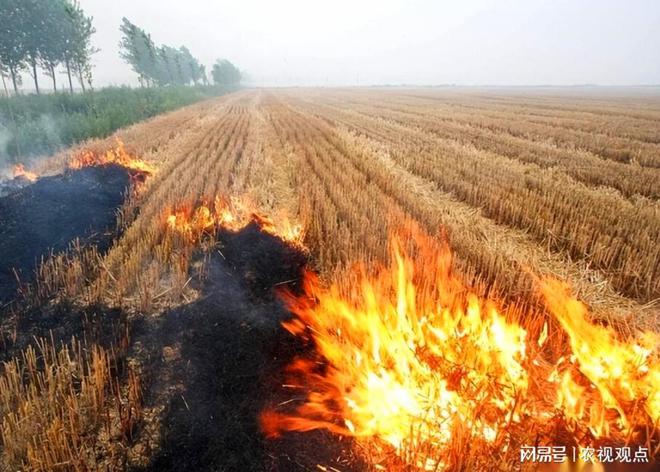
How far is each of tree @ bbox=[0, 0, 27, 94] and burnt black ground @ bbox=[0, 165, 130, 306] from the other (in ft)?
86.8

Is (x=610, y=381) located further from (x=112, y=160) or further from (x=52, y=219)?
(x=112, y=160)

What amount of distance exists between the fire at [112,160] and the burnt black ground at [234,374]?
6.69 meters

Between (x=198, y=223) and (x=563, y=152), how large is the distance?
→ 12122 mm

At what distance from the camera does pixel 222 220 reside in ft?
21.2

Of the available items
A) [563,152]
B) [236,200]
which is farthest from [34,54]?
[563,152]

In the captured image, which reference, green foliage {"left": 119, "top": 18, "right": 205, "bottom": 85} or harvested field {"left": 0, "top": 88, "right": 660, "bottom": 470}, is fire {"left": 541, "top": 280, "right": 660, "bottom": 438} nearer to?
harvested field {"left": 0, "top": 88, "right": 660, "bottom": 470}

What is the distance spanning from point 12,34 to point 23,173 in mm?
26315

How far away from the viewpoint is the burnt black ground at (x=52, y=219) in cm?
519

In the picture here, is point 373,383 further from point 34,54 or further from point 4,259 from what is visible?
point 34,54

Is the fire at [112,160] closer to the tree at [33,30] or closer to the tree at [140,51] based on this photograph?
the tree at [33,30]

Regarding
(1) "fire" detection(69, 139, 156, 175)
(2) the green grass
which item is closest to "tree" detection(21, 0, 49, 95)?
(2) the green grass

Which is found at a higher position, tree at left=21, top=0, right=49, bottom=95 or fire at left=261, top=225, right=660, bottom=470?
tree at left=21, top=0, right=49, bottom=95

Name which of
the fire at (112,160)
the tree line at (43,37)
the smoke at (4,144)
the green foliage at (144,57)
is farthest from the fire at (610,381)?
the green foliage at (144,57)

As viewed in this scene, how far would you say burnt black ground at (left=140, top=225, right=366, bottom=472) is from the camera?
2.49 meters
